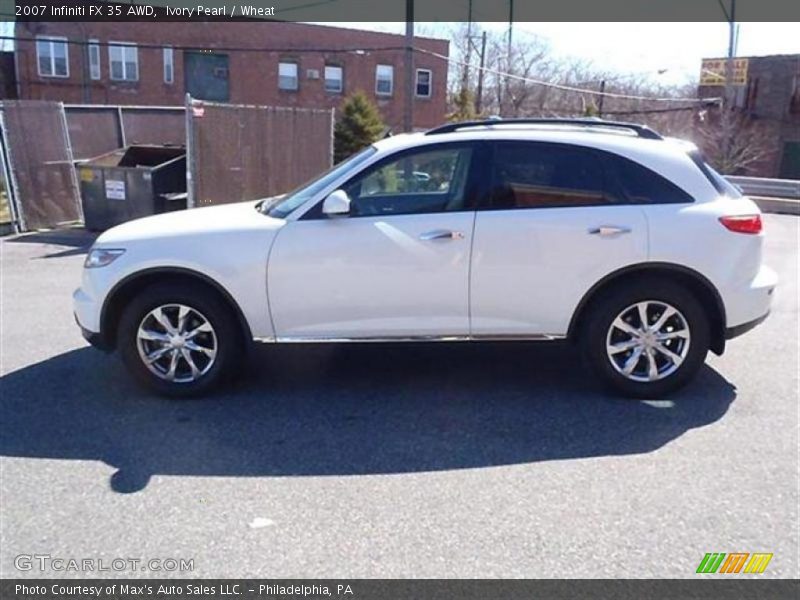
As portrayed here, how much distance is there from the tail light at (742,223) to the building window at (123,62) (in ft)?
103

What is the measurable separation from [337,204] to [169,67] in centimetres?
3073

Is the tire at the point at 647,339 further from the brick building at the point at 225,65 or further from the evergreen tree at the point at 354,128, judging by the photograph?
the brick building at the point at 225,65

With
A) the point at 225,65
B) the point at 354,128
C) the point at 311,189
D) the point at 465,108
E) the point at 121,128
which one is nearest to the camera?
the point at 311,189

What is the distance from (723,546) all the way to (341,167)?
319 centimetres

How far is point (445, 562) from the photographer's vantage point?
264 centimetres

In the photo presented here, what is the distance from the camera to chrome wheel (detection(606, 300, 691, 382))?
4.19 meters

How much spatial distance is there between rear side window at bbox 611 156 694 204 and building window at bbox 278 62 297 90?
31360mm

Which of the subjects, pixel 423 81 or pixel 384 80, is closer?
pixel 384 80

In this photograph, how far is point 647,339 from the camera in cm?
420

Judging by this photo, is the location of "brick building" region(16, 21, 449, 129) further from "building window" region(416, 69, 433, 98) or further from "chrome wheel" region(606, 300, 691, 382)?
"chrome wheel" region(606, 300, 691, 382)

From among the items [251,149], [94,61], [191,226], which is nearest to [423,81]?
[94,61]

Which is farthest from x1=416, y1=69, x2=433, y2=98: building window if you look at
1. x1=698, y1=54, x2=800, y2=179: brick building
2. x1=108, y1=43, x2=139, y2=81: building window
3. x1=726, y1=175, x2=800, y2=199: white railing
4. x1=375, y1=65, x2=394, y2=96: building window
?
x1=726, y1=175, x2=800, y2=199: white railing

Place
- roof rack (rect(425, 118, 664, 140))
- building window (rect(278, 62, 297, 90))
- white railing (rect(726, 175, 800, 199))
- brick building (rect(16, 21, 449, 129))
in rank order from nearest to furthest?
roof rack (rect(425, 118, 664, 140)) < white railing (rect(726, 175, 800, 199)) < brick building (rect(16, 21, 449, 129)) < building window (rect(278, 62, 297, 90))

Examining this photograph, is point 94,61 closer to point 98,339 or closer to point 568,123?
point 98,339
